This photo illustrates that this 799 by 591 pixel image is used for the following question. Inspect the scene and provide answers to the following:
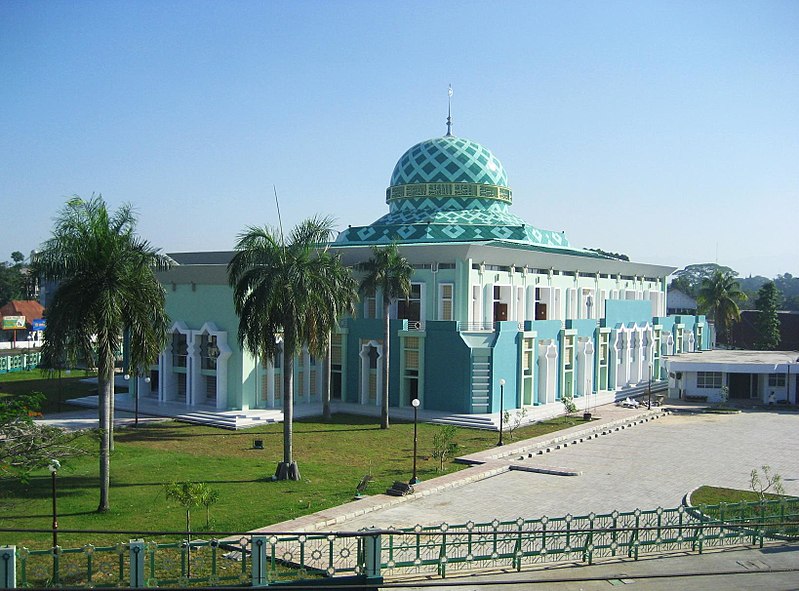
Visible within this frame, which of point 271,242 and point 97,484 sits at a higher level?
point 271,242

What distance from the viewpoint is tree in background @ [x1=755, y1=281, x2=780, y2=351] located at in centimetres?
6494

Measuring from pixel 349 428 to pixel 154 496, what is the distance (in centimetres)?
1252

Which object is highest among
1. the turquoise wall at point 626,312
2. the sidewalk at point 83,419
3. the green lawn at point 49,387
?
the turquoise wall at point 626,312

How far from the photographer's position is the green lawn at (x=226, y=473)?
19.0m

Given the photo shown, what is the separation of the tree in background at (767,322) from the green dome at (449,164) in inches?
1167

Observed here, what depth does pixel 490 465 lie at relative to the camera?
25.9 m

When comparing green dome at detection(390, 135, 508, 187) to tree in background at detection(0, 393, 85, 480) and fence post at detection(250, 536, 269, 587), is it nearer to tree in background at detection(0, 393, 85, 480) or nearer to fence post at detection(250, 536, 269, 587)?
tree in background at detection(0, 393, 85, 480)

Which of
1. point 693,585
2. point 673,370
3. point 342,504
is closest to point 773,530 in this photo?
point 693,585

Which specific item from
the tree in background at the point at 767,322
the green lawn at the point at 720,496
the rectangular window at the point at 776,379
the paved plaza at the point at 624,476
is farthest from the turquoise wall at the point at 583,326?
the tree in background at the point at 767,322

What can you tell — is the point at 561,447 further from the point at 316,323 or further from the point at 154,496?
the point at 154,496

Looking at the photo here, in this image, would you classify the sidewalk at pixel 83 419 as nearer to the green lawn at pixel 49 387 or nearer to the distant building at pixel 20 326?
the green lawn at pixel 49 387

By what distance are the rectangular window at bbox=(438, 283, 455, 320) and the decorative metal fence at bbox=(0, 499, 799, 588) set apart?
1947cm

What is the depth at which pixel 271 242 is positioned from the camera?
23203mm

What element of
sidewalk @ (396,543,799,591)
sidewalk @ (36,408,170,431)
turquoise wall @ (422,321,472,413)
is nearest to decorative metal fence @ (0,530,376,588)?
sidewalk @ (396,543,799,591)
